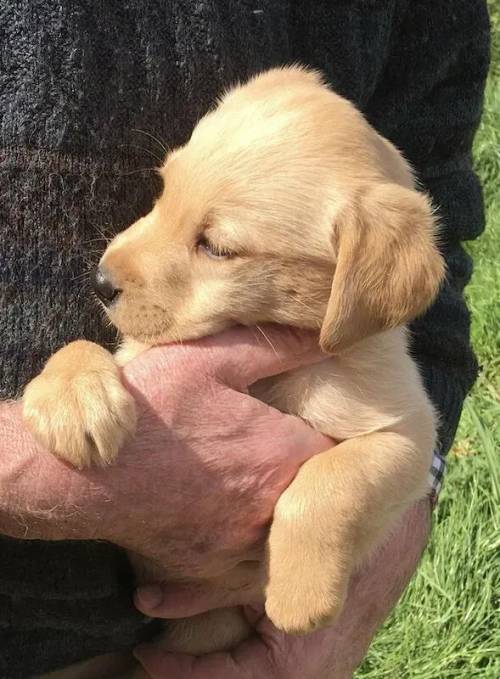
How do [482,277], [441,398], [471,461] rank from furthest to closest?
[482,277] → [471,461] → [441,398]

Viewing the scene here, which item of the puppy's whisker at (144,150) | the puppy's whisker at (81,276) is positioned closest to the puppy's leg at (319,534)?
the puppy's whisker at (81,276)

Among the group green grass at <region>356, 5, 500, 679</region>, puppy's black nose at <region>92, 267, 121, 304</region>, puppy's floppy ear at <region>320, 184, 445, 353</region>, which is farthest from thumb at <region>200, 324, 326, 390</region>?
green grass at <region>356, 5, 500, 679</region>

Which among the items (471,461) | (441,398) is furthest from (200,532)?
(471,461)

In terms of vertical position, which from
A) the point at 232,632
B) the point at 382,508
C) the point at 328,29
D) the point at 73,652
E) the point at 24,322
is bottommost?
the point at 232,632

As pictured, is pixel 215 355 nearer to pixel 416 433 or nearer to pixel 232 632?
pixel 416 433

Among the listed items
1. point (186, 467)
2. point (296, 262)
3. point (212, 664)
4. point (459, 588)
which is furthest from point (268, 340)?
point (459, 588)

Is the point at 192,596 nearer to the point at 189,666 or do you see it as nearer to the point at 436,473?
Answer: the point at 189,666

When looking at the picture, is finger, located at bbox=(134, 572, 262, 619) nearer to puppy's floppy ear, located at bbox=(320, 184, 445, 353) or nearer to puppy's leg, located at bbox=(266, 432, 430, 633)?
puppy's leg, located at bbox=(266, 432, 430, 633)

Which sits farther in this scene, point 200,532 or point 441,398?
point 441,398
